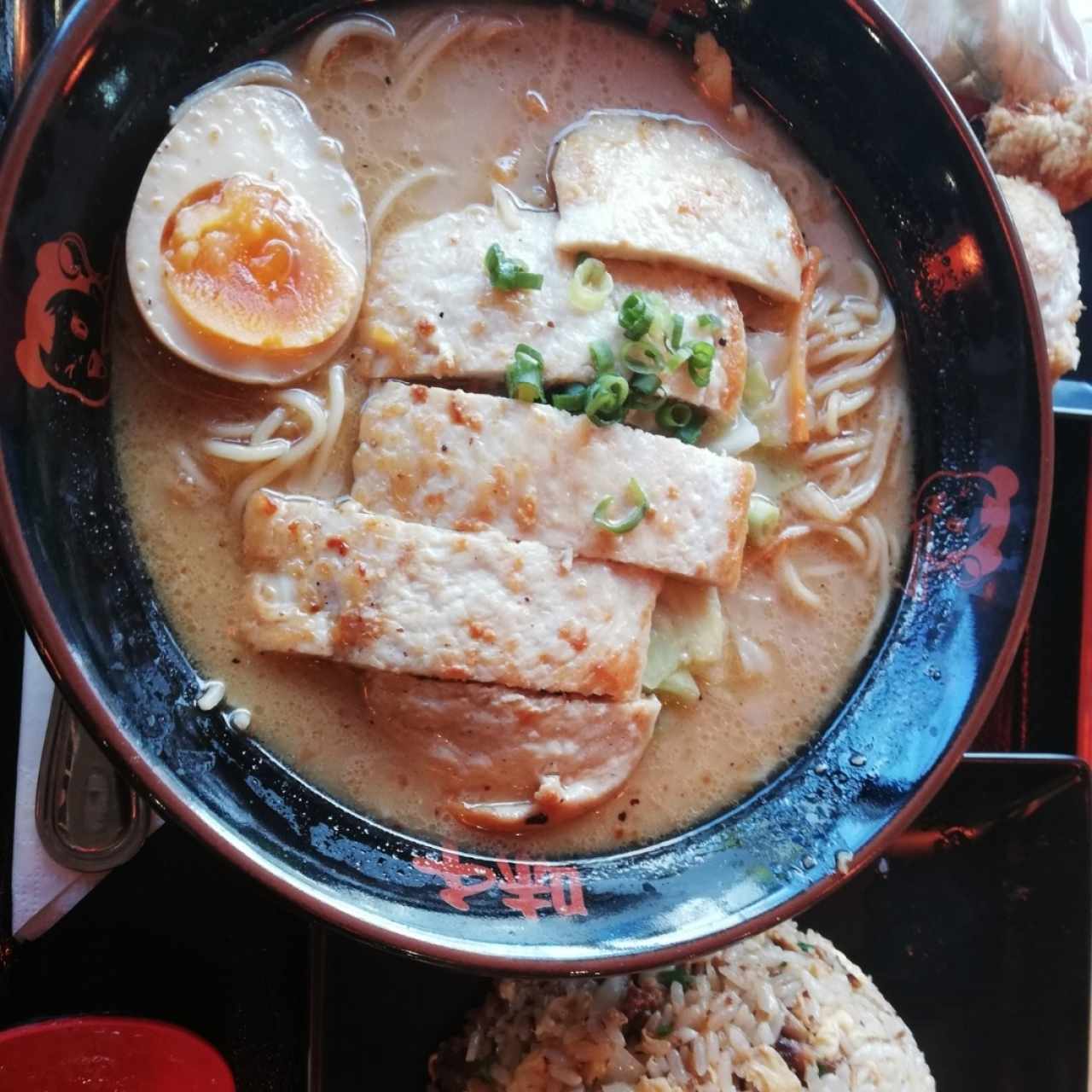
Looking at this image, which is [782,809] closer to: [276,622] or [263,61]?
[276,622]

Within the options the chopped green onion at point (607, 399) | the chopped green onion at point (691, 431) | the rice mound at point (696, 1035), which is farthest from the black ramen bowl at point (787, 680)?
the chopped green onion at point (607, 399)

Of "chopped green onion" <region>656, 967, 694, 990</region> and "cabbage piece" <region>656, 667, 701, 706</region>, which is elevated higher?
"cabbage piece" <region>656, 667, 701, 706</region>

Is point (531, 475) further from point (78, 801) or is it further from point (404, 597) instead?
point (78, 801)

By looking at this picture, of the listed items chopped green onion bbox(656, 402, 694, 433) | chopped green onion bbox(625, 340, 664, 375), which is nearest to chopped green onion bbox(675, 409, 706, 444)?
chopped green onion bbox(656, 402, 694, 433)

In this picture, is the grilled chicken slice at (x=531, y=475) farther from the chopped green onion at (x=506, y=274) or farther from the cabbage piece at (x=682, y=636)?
the chopped green onion at (x=506, y=274)

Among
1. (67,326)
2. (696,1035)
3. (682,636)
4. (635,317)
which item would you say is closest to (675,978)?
(696,1035)

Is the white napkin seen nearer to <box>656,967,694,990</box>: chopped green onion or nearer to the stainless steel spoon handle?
the stainless steel spoon handle
